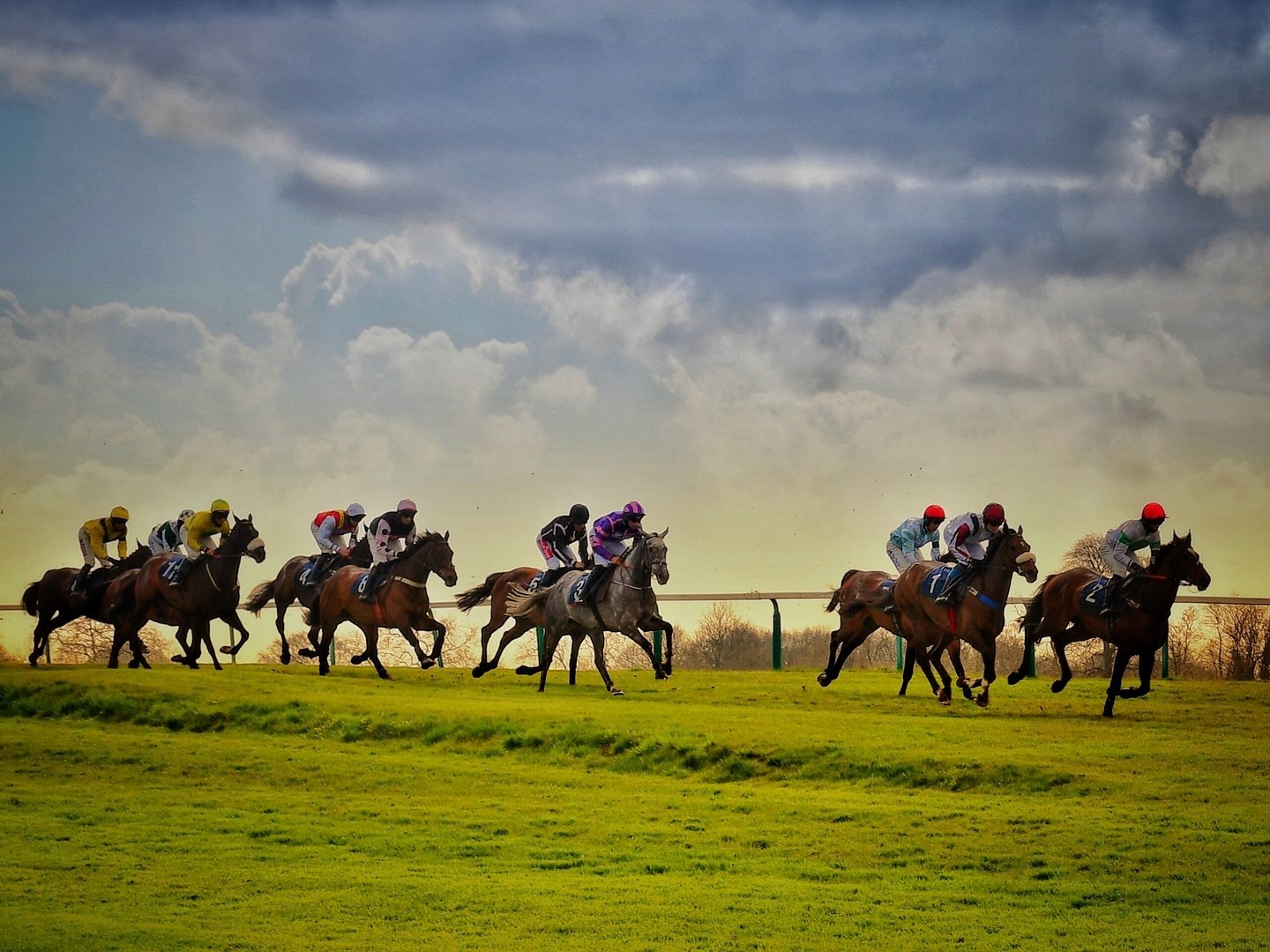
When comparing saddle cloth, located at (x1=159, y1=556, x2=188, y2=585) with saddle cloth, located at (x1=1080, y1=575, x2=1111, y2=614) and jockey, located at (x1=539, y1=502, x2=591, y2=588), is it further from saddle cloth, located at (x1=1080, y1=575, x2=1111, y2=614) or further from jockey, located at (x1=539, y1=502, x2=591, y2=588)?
saddle cloth, located at (x1=1080, y1=575, x2=1111, y2=614)

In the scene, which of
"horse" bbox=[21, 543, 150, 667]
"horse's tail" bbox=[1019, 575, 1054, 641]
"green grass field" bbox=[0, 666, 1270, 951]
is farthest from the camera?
"horse" bbox=[21, 543, 150, 667]

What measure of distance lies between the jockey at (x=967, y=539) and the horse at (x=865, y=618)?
1.42 m

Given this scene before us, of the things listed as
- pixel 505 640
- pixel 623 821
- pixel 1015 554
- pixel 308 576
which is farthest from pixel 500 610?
pixel 623 821

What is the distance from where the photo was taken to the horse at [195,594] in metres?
29.3

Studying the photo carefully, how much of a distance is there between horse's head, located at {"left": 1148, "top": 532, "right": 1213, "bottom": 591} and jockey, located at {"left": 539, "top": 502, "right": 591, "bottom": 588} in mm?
10123

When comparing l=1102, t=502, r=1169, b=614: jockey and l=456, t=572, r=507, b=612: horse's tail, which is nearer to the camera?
l=1102, t=502, r=1169, b=614: jockey

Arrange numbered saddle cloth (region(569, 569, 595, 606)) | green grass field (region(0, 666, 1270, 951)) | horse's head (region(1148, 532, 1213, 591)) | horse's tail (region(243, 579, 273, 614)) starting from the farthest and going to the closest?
horse's tail (region(243, 579, 273, 614)) → numbered saddle cloth (region(569, 569, 595, 606)) → horse's head (region(1148, 532, 1213, 591)) → green grass field (region(0, 666, 1270, 951))

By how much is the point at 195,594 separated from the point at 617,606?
7.78m

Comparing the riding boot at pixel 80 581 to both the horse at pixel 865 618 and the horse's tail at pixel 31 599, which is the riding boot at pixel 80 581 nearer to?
the horse's tail at pixel 31 599

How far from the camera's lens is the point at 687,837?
1669 cm

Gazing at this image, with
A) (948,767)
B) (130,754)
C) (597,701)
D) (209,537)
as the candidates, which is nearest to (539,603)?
(597,701)

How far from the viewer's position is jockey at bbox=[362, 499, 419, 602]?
30.1 metres

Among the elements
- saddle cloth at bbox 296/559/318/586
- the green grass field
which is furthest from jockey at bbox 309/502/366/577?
A: the green grass field

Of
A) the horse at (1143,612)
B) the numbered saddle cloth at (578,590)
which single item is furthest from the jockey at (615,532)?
the horse at (1143,612)
